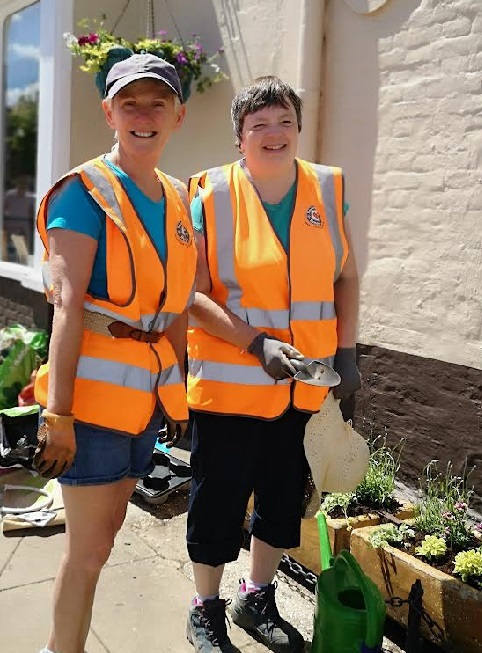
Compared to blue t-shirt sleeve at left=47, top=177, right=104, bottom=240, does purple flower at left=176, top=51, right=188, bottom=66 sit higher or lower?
higher

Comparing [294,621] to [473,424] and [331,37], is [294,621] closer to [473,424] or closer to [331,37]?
[473,424]

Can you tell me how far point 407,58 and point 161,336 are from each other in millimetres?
2149

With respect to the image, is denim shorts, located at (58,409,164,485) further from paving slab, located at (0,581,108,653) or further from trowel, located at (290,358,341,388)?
paving slab, located at (0,581,108,653)

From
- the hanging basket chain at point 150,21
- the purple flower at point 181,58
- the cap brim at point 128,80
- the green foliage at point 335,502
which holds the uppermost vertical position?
the hanging basket chain at point 150,21

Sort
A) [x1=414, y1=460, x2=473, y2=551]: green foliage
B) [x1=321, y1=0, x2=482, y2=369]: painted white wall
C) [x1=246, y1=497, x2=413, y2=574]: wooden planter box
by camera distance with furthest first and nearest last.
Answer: [x1=321, y1=0, x2=482, y2=369]: painted white wall, [x1=246, y1=497, x2=413, y2=574]: wooden planter box, [x1=414, y1=460, x2=473, y2=551]: green foliage

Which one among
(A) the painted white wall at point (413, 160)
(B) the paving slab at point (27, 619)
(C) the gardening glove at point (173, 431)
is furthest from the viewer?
(A) the painted white wall at point (413, 160)

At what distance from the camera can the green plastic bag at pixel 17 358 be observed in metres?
5.30

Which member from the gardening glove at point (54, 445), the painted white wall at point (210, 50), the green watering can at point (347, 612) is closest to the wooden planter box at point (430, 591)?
the green watering can at point (347, 612)

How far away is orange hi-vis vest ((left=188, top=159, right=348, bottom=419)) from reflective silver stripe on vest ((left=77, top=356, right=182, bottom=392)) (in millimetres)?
474

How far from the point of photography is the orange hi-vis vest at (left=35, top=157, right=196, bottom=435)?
1980 millimetres

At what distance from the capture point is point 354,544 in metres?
2.99

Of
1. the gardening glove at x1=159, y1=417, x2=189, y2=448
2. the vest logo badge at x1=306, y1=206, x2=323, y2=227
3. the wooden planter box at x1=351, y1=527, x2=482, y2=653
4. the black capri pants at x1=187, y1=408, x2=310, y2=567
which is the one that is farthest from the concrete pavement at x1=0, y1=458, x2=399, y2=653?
the vest logo badge at x1=306, y1=206, x2=323, y2=227

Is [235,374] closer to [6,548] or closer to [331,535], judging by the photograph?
[331,535]

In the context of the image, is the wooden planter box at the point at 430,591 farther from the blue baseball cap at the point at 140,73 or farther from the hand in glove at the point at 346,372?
the blue baseball cap at the point at 140,73
